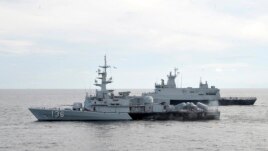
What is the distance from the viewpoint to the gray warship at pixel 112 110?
79625mm

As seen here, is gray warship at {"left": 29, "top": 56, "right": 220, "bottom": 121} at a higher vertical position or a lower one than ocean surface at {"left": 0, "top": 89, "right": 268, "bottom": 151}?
higher

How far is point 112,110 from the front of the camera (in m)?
80.6

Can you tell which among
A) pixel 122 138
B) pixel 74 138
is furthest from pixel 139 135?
pixel 74 138

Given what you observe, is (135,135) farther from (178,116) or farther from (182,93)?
(182,93)

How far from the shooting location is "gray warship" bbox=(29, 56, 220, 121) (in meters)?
79.6

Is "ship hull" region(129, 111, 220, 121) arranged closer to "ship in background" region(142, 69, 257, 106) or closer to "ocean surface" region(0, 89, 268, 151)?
"ocean surface" region(0, 89, 268, 151)

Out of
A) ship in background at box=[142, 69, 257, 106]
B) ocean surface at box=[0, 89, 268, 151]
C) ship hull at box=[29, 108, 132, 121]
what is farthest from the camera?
ship in background at box=[142, 69, 257, 106]

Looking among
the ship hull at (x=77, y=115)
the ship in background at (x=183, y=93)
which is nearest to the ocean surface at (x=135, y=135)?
the ship hull at (x=77, y=115)

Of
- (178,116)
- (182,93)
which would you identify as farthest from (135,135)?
(182,93)

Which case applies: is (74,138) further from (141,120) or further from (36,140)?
(141,120)

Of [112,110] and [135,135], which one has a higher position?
[112,110]

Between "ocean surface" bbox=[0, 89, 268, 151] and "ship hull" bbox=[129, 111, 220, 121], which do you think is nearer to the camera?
"ocean surface" bbox=[0, 89, 268, 151]

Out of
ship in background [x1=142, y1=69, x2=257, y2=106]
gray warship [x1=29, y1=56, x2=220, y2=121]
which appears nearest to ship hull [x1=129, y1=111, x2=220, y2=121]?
gray warship [x1=29, y1=56, x2=220, y2=121]

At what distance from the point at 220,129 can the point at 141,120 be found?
53.1ft
